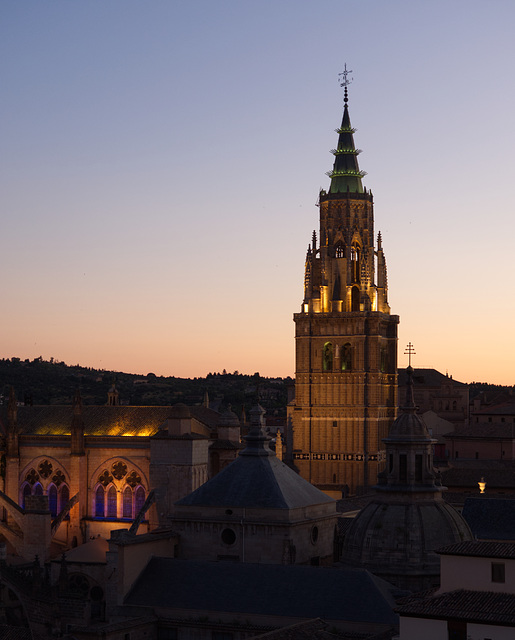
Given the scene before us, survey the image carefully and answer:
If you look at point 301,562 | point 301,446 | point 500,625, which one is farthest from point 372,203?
point 500,625

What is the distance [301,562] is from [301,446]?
6841 cm

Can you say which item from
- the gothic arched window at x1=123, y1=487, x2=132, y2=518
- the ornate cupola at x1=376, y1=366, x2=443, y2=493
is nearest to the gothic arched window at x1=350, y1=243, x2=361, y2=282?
the gothic arched window at x1=123, y1=487, x2=132, y2=518

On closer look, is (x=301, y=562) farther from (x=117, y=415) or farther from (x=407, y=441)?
(x=117, y=415)

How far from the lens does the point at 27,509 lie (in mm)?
97250

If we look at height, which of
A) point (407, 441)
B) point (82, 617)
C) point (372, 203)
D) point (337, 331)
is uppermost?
point (372, 203)

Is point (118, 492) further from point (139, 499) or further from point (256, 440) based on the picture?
point (256, 440)

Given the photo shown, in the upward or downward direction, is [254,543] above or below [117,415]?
below

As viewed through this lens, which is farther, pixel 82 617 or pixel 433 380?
pixel 433 380

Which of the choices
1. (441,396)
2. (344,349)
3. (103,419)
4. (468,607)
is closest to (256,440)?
(468,607)

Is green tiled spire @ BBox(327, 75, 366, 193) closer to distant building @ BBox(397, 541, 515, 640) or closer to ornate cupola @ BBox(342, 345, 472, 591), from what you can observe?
ornate cupola @ BBox(342, 345, 472, 591)

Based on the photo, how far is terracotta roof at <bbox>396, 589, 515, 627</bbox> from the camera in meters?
50.0

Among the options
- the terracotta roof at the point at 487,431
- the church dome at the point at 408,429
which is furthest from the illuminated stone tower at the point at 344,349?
the church dome at the point at 408,429

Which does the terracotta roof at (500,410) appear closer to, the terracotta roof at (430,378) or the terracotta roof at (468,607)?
the terracotta roof at (430,378)

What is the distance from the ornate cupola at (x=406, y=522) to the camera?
66688 mm
